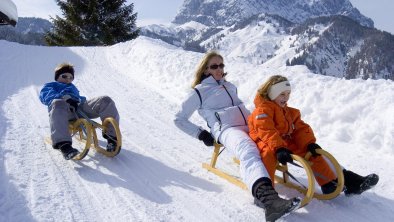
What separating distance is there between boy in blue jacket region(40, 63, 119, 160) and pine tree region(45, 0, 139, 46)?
21.9 m

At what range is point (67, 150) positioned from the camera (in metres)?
4.39

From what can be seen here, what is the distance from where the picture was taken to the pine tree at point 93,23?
26.6 metres

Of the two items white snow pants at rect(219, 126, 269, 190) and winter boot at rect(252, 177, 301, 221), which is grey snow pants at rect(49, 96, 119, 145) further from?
winter boot at rect(252, 177, 301, 221)

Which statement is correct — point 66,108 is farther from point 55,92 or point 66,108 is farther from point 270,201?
point 270,201

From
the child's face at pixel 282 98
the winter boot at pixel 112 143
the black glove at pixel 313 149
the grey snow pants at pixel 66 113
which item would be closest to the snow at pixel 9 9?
the grey snow pants at pixel 66 113

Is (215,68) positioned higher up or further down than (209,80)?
higher up

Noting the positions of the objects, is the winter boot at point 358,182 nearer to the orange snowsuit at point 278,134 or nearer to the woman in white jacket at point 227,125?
the orange snowsuit at point 278,134

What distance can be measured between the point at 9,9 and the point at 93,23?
74.9 feet

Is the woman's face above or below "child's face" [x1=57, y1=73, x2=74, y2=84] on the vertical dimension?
above

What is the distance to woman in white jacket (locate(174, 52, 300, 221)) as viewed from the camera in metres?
3.16

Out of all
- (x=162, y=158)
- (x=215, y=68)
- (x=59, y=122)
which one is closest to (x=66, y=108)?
(x=59, y=122)

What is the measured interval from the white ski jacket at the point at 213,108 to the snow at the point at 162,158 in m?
0.53

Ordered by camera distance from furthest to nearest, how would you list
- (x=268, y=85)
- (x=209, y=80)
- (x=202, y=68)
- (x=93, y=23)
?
(x=93, y=23) < (x=202, y=68) < (x=209, y=80) < (x=268, y=85)

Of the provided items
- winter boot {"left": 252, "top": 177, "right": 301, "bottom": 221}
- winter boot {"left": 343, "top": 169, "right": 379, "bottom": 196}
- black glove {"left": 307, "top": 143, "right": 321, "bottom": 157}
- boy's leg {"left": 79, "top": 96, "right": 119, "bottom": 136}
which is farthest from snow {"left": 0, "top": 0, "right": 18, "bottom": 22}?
winter boot {"left": 343, "top": 169, "right": 379, "bottom": 196}
